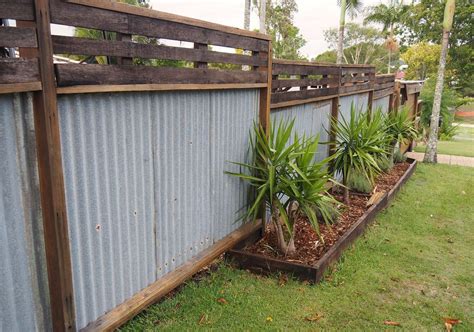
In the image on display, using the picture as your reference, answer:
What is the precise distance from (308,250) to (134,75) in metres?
2.60

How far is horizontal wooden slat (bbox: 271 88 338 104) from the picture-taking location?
459 centimetres

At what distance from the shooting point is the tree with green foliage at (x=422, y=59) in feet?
115

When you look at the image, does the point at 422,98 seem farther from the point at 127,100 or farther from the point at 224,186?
the point at 127,100

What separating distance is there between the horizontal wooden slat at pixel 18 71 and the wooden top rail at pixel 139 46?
14cm

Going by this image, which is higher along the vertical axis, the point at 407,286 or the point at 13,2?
the point at 13,2

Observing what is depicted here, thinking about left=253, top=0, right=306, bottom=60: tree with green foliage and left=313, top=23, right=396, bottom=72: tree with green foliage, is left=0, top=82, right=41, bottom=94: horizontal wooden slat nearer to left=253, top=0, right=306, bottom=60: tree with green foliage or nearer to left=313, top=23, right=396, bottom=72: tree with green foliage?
left=253, top=0, right=306, bottom=60: tree with green foliage

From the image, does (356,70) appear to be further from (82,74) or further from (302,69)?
(82,74)

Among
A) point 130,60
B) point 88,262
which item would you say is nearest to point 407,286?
point 88,262

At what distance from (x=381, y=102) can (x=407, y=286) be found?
6.73 metres

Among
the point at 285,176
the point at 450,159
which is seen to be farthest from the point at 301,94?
the point at 450,159

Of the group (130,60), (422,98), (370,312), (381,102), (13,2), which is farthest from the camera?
(422,98)

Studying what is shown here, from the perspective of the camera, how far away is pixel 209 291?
3375mm

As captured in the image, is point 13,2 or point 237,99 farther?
point 237,99

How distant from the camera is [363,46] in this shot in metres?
53.2
